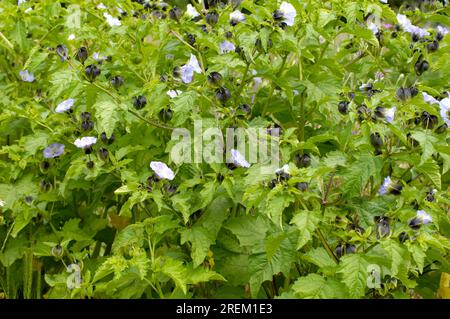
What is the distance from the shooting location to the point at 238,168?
7.19 feet

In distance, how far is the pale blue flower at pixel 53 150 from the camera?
2.57 m

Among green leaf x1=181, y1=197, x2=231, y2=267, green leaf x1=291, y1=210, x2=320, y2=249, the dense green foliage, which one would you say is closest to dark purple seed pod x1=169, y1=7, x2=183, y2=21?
the dense green foliage

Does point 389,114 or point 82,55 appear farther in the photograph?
point 82,55

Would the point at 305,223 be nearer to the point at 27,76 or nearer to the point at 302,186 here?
the point at 302,186

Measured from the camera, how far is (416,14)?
269 centimetres

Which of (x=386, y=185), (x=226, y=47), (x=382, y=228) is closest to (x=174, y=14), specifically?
(x=226, y=47)


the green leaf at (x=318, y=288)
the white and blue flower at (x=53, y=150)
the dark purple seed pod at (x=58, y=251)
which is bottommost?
the dark purple seed pod at (x=58, y=251)

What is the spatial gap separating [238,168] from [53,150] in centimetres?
77

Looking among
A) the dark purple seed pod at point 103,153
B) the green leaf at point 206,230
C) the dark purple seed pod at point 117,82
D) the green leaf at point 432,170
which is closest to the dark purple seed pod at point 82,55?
the dark purple seed pod at point 117,82

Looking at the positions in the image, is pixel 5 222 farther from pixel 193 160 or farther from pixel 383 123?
pixel 383 123

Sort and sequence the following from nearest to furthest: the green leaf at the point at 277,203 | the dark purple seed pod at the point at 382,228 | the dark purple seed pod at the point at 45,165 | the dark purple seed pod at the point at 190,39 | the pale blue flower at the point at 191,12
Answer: the green leaf at the point at 277,203 < the dark purple seed pod at the point at 382,228 < the dark purple seed pod at the point at 190,39 < the pale blue flower at the point at 191,12 < the dark purple seed pod at the point at 45,165

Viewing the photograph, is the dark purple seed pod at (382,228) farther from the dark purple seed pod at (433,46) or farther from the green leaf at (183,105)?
the dark purple seed pod at (433,46)
